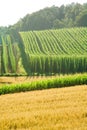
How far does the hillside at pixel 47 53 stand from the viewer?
57875 millimetres

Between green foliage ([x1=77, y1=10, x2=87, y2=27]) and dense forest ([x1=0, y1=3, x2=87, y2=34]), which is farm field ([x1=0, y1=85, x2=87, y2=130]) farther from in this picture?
dense forest ([x1=0, y1=3, x2=87, y2=34])

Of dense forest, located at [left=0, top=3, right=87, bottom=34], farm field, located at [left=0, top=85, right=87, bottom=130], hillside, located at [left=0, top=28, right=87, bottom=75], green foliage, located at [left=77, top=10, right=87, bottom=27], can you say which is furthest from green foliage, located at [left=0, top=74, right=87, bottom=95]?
dense forest, located at [left=0, top=3, right=87, bottom=34]

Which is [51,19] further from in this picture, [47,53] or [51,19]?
[47,53]

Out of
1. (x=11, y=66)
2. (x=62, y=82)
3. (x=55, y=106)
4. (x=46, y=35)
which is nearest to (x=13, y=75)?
(x=11, y=66)

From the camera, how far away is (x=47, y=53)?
64.3m

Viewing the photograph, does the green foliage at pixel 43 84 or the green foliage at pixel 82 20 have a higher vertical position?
the green foliage at pixel 82 20

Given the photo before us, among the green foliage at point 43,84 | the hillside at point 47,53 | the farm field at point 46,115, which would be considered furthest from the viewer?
the hillside at point 47,53

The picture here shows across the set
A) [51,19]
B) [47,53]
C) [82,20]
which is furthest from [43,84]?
[51,19]

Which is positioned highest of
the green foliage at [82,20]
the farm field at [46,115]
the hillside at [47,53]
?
the green foliage at [82,20]

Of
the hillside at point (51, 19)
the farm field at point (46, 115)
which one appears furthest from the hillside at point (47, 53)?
the farm field at point (46, 115)

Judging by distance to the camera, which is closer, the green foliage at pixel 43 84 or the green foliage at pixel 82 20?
the green foliage at pixel 43 84

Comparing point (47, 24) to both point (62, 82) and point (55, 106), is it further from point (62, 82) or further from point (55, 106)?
point (55, 106)

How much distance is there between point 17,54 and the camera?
66.9 metres

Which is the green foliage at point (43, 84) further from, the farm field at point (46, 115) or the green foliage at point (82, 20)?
the green foliage at point (82, 20)
